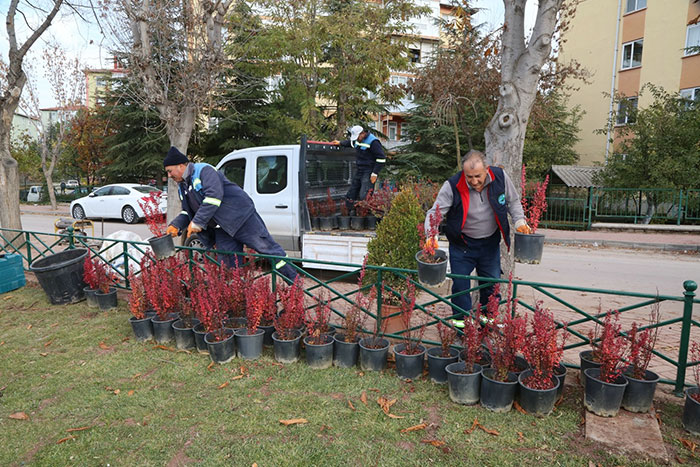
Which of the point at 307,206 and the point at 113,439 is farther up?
the point at 307,206

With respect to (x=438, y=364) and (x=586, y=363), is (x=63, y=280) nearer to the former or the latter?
(x=438, y=364)

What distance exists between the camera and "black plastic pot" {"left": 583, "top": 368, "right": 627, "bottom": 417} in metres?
3.21

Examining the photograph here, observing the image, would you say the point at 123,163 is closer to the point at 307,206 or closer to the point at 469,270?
the point at 307,206

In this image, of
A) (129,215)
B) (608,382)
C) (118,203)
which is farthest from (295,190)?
(118,203)

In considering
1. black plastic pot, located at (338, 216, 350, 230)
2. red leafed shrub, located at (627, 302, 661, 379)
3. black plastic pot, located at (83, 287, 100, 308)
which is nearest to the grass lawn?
red leafed shrub, located at (627, 302, 661, 379)

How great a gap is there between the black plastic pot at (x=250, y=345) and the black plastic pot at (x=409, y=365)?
4.36 ft

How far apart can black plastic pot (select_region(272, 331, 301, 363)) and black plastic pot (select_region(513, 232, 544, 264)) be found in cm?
216

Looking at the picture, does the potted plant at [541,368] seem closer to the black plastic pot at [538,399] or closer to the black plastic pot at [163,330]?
the black plastic pot at [538,399]

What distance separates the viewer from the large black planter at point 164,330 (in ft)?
15.7

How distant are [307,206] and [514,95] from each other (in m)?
3.71

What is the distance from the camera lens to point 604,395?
10.6ft

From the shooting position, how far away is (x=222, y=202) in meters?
5.28

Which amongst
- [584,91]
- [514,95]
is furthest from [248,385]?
[584,91]

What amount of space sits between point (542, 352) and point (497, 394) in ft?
1.49
